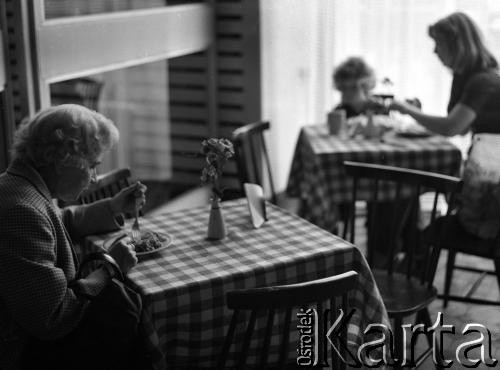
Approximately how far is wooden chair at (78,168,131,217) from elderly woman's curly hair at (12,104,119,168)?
0.81 metres

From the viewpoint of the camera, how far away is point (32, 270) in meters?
2.08

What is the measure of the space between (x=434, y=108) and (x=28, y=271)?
12.3 feet

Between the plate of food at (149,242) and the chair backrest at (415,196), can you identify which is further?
the chair backrest at (415,196)

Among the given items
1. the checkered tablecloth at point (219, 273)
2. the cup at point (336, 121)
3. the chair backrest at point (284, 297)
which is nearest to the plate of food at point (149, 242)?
the checkered tablecloth at point (219, 273)

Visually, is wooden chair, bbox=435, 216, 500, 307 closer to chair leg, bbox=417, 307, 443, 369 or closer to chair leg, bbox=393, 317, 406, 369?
chair leg, bbox=417, 307, 443, 369

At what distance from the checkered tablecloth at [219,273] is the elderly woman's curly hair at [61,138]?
42cm

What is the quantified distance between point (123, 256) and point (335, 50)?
3355mm

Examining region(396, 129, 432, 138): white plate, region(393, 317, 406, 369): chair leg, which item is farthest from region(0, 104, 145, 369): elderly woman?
region(396, 129, 432, 138): white plate

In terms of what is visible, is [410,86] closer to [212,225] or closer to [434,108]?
[434,108]

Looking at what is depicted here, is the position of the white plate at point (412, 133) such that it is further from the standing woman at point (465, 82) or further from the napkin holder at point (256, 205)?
the napkin holder at point (256, 205)

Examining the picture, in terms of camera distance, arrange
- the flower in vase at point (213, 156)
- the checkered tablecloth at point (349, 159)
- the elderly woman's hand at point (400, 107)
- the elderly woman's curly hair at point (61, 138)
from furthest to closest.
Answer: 1. the elderly woman's hand at point (400, 107)
2. the checkered tablecloth at point (349, 159)
3. the flower in vase at point (213, 156)
4. the elderly woman's curly hair at point (61, 138)

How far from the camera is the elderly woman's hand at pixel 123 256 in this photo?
2.38 meters

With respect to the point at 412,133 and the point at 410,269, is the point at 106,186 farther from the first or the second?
the point at 412,133

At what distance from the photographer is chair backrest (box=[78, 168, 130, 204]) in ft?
10.4
